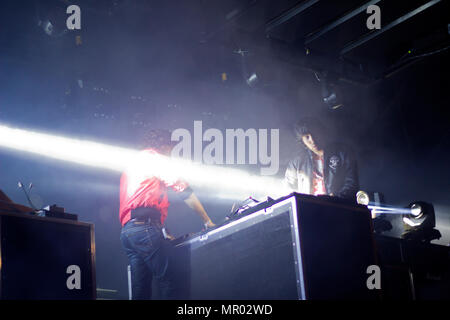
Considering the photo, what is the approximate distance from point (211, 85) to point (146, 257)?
11.1ft

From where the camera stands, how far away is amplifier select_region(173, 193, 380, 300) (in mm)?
2363

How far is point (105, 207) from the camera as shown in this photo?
17.6ft

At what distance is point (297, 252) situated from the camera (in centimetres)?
235

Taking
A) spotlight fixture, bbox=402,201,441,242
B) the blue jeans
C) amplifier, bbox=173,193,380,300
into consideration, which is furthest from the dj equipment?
spotlight fixture, bbox=402,201,441,242

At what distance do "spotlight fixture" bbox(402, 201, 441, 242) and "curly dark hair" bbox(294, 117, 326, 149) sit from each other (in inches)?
56.2

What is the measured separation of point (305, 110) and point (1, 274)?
17.3ft

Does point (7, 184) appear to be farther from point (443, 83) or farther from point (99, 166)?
point (443, 83)

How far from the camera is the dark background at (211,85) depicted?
4977 mm

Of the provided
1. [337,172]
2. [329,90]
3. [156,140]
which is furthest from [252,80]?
[156,140]

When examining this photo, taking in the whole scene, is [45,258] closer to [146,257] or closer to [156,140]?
[146,257]

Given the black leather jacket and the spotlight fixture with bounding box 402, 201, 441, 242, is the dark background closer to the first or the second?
the spotlight fixture with bounding box 402, 201, 441, 242

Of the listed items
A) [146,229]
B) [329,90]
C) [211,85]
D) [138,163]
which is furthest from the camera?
[329,90]
